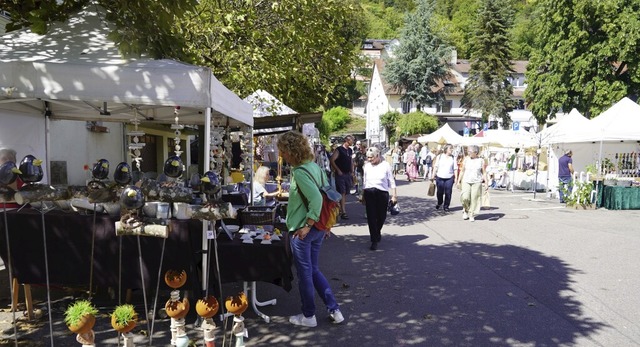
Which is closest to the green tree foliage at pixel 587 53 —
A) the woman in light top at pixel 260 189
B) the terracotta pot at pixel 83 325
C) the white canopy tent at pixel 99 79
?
the woman in light top at pixel 260 189

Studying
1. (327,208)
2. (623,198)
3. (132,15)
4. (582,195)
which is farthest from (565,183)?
(132,15)

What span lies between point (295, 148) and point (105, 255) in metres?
1.96

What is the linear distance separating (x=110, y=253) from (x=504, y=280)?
457cm

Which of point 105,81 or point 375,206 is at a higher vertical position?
point 105,81

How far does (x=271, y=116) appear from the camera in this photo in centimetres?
931

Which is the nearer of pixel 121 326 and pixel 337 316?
pixel 121 326

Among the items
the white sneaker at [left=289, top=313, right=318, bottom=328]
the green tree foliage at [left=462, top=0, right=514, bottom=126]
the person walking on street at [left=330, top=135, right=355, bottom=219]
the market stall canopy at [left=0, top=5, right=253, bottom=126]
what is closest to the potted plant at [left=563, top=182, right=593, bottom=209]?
the person walking on street at [left=330, top=135, right=355, bottom=219]

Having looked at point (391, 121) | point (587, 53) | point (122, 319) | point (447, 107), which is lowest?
point (122, 319)

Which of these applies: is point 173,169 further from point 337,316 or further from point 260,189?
point 260,189

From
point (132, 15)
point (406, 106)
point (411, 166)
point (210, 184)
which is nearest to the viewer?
→ point (210, 184)

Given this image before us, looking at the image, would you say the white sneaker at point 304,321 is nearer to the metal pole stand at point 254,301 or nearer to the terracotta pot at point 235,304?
the metal pole stand at point 254,301

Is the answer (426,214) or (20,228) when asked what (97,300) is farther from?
(426,214)

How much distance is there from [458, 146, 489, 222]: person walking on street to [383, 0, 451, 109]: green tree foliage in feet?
127

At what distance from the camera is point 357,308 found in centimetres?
491
